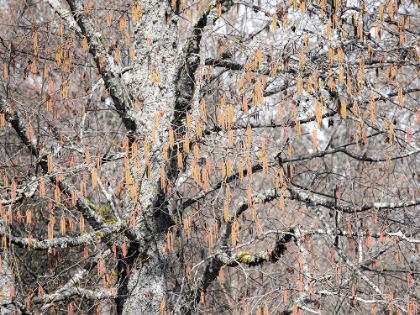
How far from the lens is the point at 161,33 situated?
7.79 m

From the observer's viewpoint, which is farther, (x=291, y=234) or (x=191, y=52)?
(x=191, y=52)

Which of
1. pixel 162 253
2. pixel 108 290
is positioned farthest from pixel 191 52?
pixel 108 290

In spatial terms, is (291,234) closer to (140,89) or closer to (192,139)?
(192,139)

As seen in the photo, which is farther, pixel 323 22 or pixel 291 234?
pixel 323 22

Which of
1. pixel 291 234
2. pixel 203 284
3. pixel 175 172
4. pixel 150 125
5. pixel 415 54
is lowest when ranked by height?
pixel 203 284

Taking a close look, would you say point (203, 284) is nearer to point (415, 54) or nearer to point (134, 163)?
point (134, 163)

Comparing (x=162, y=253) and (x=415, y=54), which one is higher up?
(x=415, y=54)

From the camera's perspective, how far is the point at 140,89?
775 centimetres

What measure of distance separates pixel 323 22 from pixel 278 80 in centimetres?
82

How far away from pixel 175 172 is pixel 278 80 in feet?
5.11

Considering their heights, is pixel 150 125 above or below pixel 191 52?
below

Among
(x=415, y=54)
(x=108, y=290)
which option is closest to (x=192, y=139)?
(x=108, y=290)

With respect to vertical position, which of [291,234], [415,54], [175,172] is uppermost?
[415,54]

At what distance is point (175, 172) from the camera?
7.64m
